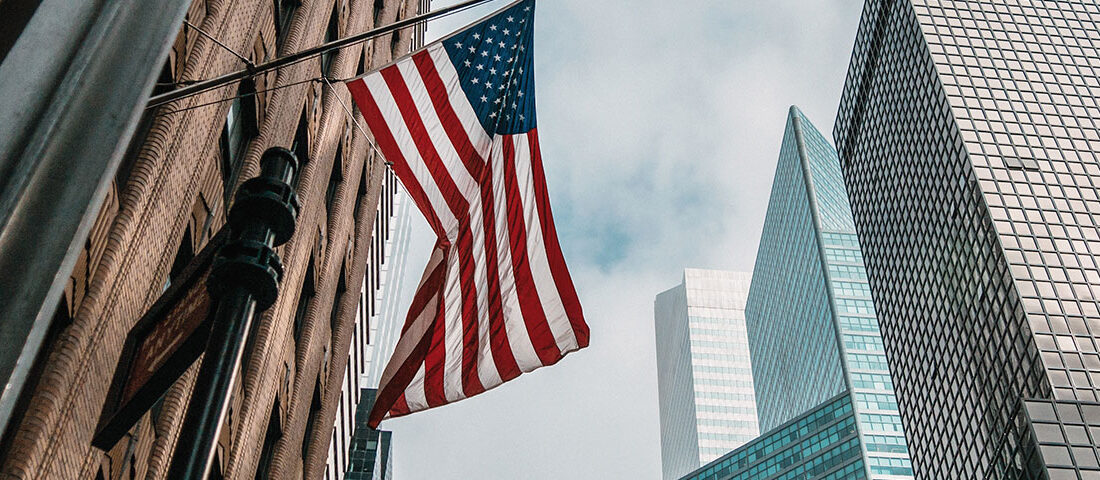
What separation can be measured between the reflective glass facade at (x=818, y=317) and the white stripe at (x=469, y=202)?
395ft

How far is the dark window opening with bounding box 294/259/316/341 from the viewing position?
21.6 meters

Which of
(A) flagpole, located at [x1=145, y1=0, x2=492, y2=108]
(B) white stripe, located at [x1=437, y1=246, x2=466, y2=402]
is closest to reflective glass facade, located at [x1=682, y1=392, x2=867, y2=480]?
(B) white stripe, located at [x1=437, y1=246, x2=466, y2=402]

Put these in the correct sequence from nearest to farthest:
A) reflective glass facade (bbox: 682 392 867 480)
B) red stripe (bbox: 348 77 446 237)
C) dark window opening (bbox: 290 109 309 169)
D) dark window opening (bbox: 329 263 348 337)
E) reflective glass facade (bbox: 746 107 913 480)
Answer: red stripe (bbox: 348 77 446 237), dark window opening (bbox: 290 109 309 169), dark window opening (bbox: 329 263 348 337), reflective glass facade (bbox: 682 392 867 480), reflective glass facade (bbox: 746 107 913 480)

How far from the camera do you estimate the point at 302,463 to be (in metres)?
23.4

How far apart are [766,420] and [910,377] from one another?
3680 inches

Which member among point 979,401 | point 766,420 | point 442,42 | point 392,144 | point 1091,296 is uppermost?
point 766,420

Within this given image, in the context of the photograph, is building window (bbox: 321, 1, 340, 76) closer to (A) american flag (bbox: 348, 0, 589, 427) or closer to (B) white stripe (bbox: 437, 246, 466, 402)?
(A) american flag (bbox: 348, 0, 589, 427)

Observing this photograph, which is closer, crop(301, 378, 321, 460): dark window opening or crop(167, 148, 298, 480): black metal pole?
crop(167, 148, 298, 480): black metal pole

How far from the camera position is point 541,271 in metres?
→ 13.1

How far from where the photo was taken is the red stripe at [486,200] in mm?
12625

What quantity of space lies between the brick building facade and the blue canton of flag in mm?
2276

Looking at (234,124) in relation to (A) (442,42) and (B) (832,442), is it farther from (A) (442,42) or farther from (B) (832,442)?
(B) (832,442)

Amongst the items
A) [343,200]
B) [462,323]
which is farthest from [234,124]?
[343,200]

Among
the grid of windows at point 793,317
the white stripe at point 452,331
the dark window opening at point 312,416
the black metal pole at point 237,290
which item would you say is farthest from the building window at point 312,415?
the grid of windows at point 793,317
